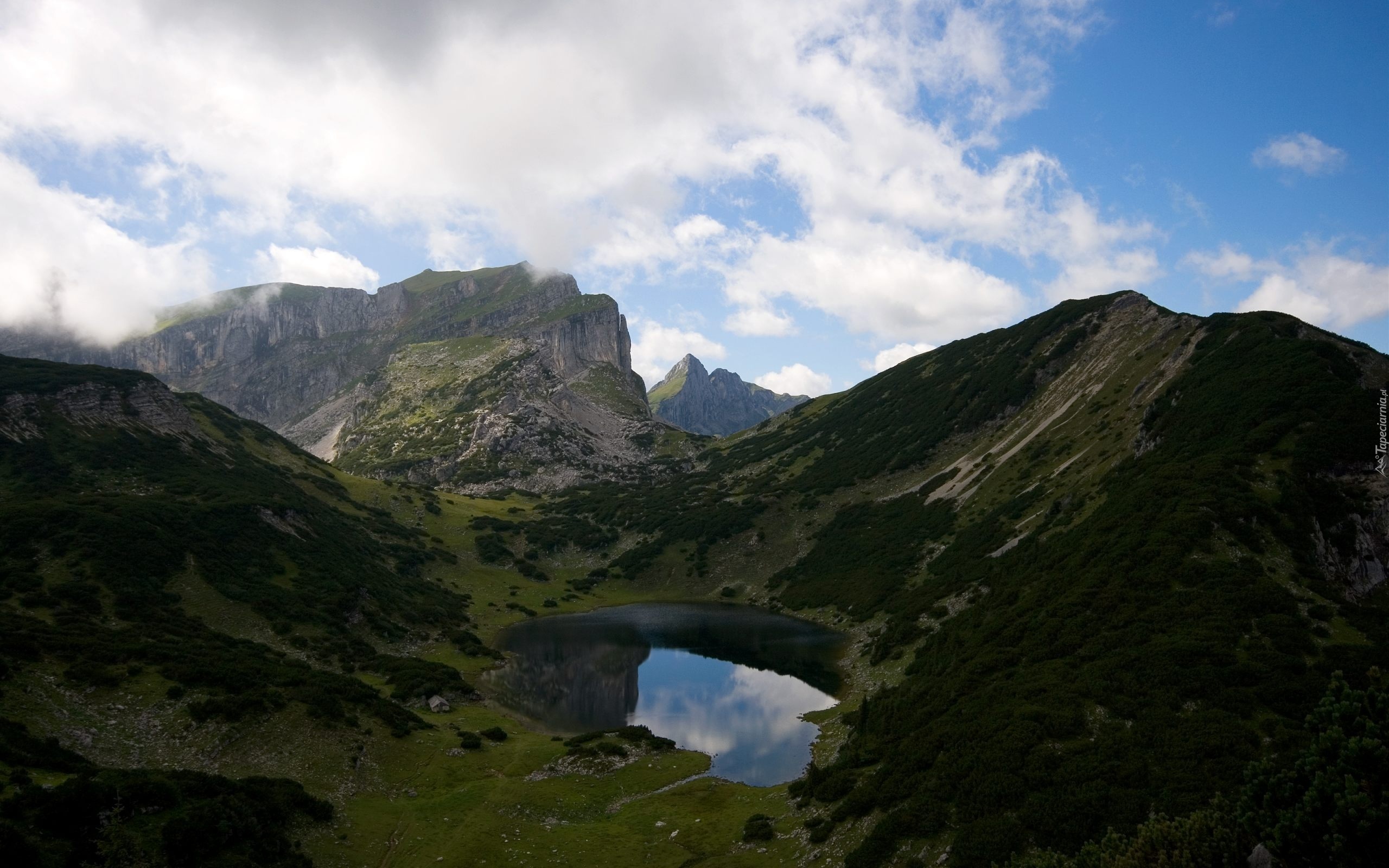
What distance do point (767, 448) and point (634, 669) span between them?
10965 centimetres

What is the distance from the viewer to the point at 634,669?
275ft

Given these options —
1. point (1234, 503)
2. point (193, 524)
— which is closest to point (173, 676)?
point (193, 524)

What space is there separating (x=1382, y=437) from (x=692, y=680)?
63.5 metres

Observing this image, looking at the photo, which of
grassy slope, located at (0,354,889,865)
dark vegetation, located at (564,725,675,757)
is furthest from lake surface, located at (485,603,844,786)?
grassy slope, located at (0,354,889,865)

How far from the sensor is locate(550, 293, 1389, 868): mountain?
2925 cm

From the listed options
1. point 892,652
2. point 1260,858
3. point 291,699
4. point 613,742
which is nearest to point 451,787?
point 291,699

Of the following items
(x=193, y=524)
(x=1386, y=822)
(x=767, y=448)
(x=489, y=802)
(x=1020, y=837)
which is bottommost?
(x=489, y=802)

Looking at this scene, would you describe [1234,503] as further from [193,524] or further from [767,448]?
[767,448]

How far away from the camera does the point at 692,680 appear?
3105 inches

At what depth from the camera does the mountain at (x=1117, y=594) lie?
29250 millimetres

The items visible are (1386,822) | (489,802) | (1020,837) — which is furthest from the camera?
(489,802)

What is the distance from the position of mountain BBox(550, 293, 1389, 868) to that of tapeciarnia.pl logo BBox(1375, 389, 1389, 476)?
802 mm

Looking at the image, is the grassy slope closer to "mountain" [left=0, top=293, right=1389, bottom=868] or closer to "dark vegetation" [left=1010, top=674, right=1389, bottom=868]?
"mountain" [left=0, top=293, right=1389, bottom=868]

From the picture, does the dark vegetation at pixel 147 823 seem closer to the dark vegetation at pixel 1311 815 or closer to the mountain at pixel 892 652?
the mountain at pixel 892 652
